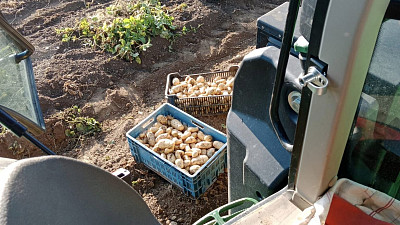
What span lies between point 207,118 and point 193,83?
1.15 feet

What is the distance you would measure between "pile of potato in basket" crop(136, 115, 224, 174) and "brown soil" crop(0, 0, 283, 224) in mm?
240

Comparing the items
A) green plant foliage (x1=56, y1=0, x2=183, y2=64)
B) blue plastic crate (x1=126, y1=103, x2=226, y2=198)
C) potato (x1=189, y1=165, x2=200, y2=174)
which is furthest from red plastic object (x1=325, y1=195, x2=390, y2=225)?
green plant foliage (x1=56, y1=0, x2=183, y2=64)

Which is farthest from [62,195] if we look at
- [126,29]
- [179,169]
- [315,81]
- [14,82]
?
[126,29]

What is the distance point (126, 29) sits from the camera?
14.6 feet

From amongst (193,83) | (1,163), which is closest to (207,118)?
(193,83)

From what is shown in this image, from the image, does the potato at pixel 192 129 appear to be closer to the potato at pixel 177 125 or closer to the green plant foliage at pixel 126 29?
the potato at pixel 177 125

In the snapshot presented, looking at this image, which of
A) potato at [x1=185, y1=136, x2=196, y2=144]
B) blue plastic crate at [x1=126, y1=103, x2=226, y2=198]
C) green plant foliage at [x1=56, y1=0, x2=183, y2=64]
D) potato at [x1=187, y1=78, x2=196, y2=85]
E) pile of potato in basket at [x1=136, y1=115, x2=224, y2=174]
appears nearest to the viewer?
blue plastic crate at [x1=126, y1=103, x2=226, y2=198]

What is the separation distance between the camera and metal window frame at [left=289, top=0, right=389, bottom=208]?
0.86m

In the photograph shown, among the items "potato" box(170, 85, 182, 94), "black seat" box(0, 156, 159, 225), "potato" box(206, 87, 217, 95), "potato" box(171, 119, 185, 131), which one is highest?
"black seat" box(0, 156, 159, 225)

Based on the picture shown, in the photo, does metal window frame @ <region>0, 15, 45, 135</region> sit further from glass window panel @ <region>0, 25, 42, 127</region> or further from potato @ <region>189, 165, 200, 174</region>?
potato @ <region>189, 165, 200, 174</region>

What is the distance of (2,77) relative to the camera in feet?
6.75

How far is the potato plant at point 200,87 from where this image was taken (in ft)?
10.9

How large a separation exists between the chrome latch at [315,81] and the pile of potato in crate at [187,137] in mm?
1747

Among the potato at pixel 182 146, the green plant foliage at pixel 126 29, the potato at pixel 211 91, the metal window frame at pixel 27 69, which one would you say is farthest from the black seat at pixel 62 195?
the green plant foliage at pixel 126 29
